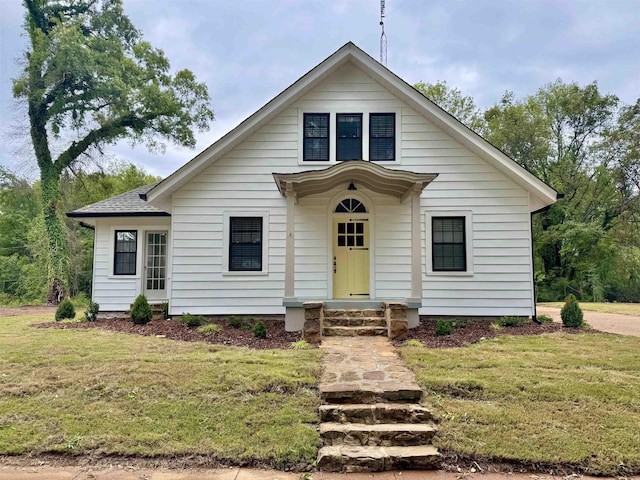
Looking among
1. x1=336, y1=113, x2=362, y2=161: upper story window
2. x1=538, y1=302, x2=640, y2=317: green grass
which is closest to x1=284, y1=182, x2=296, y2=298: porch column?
→ x1=336, y1=113, x2=362, y2=161: upper story window

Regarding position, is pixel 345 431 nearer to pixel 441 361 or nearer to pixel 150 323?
pixel 441 361

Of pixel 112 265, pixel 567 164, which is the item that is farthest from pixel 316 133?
pixel 567 164

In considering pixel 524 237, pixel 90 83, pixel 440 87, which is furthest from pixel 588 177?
pixel 90 83

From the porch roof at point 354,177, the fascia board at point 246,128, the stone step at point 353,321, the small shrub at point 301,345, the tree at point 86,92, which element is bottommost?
the small shrub at point 301,345

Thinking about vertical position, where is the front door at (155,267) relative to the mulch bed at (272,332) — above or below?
above

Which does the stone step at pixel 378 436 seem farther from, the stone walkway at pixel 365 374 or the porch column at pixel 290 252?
the porch column at pixel 290 252

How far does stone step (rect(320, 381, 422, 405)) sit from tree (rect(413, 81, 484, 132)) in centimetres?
2600

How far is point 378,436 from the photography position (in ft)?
12.3

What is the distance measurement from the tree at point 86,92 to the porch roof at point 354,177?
1398 centimetres

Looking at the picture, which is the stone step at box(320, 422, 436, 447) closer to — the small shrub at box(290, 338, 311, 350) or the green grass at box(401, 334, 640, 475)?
the green grass at box(401, 334, 640, 475)

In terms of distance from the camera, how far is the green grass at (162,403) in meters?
3.54

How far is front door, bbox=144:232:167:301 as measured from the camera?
36.2 feet

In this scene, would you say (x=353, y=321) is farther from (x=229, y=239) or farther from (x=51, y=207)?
(x=51, y=207)

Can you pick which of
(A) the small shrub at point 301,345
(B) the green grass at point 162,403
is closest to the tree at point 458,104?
(A) the small shrub at point 301,345
